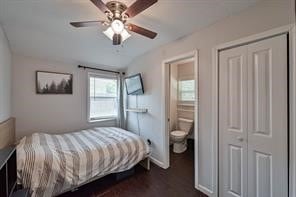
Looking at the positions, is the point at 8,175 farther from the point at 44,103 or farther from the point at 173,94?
the point at 173,94

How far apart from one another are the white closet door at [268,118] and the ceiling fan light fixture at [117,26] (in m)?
1.44

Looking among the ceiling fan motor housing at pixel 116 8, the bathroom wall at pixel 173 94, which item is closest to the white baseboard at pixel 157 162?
the bathroom wall at pixel 173 94

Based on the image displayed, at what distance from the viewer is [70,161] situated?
1.95 meters

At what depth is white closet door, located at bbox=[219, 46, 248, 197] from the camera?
1.76 metres

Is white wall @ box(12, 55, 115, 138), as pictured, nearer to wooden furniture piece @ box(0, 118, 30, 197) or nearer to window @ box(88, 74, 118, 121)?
window @ box(88, 74, 118, 121)

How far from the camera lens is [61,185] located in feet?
6.11

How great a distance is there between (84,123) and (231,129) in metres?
3.22

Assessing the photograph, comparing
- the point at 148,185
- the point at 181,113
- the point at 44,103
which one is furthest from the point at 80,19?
the point at 181,113

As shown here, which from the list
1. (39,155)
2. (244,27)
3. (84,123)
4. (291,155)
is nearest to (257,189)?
(291,155)

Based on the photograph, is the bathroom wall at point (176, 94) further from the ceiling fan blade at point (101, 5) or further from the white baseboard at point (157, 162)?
the ceiling fan blade at point (101, 5)

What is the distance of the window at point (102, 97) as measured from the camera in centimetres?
389

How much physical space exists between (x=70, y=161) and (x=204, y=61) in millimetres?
2285

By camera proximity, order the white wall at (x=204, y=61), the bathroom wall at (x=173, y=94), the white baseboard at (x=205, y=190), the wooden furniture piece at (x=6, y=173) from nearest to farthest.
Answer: the wooden furniture piece at (x=6, y=173), the white wall at (x=204, y=61), the white baseboard at (x=205, y=190), the bathroom wall at (x=173, y=94)

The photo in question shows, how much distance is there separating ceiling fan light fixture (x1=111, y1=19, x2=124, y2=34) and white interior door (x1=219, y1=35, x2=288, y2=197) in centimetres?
131
